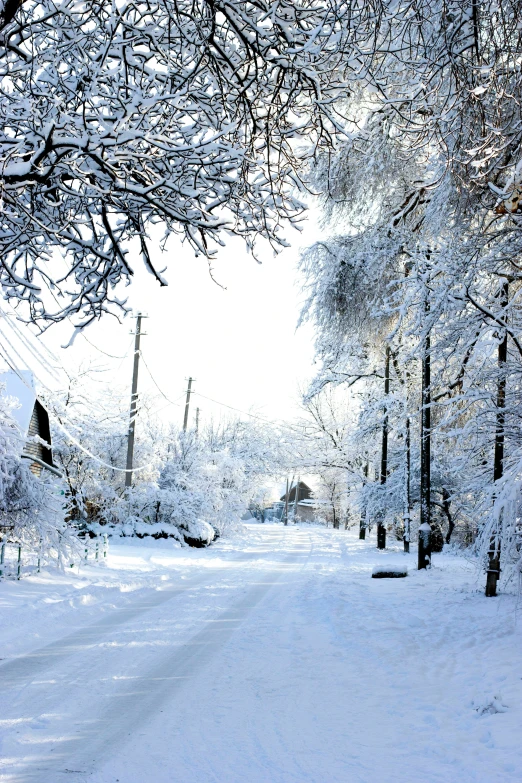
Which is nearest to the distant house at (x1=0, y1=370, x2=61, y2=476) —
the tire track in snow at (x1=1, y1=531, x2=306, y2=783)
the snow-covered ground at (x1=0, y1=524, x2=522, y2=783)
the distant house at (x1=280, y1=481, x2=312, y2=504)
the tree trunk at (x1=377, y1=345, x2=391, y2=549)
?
the snow-covered ground at (x1=0, y1=524, x2=522, y2=783)

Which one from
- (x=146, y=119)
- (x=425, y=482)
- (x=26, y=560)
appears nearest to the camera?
(x=146, y=119)

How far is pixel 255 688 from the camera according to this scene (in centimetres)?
534

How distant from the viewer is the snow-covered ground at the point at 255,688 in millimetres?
3867

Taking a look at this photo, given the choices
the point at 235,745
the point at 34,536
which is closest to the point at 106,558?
the point at 34,536

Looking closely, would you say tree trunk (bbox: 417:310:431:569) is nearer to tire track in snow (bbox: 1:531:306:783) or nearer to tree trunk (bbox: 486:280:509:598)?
A: tree trunk (bbox: 486:280:509:598)

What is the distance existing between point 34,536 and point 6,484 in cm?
157

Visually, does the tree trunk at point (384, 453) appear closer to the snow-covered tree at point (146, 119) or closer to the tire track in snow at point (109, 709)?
the tire track in snow at point (109, 709)

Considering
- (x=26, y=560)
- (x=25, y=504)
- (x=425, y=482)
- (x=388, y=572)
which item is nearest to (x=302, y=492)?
(x=425, y=482)

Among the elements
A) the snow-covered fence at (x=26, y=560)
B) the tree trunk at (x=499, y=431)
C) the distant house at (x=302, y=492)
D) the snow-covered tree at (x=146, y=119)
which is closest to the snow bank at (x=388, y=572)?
the tree trunk at (x=499, y=431)

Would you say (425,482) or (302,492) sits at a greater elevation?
(425,482)

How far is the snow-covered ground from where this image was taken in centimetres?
387

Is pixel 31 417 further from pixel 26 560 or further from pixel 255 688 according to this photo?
pixel 255 688

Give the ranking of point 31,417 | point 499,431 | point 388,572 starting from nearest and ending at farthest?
point 499,431 → point 388,572 → point 31,417

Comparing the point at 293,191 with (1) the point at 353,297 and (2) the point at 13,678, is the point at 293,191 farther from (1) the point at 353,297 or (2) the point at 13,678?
(2) the point at 13,678
